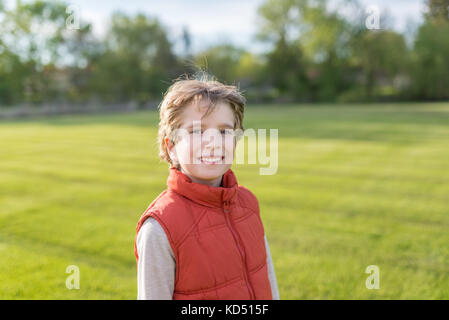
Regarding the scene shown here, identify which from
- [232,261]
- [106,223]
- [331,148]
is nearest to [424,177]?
[331,148]

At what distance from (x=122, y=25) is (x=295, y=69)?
89.7ft

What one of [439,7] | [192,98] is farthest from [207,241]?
[439,7]

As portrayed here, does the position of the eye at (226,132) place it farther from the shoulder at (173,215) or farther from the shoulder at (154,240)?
the shoulder at (154,240)

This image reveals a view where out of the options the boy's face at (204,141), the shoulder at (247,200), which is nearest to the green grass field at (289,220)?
the shoulder at (247,200)

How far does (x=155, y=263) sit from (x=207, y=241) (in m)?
0.25

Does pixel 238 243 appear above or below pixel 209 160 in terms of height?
below

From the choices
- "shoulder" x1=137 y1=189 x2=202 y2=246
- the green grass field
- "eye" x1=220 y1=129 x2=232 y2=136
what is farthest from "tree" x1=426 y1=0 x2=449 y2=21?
"shoulder" x1=137 y1=189 x2=202 y2=246

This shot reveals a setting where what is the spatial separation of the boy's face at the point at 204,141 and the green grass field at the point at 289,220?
255 centimetres

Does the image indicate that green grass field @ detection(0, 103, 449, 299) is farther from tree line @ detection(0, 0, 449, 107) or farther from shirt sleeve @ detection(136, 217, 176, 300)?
tree line @ detection(0, 0, 449, 107)

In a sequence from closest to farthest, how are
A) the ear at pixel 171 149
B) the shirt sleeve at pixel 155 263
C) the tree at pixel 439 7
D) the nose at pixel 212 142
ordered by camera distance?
the shirt sleeve at pixel 155 263
the nose at pixel 212 142
the ear at pixel 171 149
the tree at pixel 439 7

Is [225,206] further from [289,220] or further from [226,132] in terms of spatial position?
[289,220]

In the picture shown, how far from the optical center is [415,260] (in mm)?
4621

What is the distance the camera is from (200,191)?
179 cm

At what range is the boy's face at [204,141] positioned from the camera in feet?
5.87
